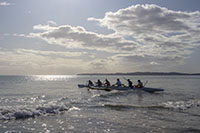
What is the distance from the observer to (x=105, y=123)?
10430 mm

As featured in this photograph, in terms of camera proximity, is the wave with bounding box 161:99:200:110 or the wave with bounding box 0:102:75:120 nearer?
the wave with bounding box 0:102:75:120

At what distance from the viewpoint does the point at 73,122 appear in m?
10.6

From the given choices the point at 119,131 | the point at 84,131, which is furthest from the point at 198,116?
the point at 84,131

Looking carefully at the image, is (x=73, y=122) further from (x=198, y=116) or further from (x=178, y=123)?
(x=198, y=116)

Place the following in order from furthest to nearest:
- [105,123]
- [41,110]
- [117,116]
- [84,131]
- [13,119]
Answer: [41,110] < [117,116] < [13,119] < [105,123] < [84,131]

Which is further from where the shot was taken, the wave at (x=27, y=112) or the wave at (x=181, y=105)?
the wave at (x=181, y=105)

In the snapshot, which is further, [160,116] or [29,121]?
[160,116]

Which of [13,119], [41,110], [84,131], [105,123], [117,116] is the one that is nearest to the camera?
[84,131]

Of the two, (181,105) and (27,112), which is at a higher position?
(27,112)

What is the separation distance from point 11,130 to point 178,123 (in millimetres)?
8523

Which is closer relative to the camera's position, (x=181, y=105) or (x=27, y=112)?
(x=27, y=112)

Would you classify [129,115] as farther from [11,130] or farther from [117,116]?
[11,130]

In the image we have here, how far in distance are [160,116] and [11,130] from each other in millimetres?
8522

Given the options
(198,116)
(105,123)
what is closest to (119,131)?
(105,123)
